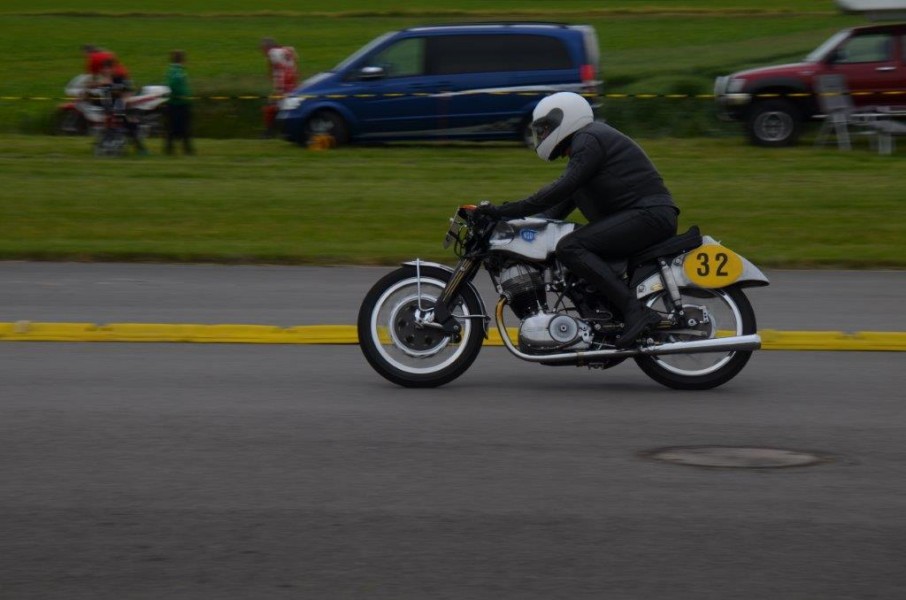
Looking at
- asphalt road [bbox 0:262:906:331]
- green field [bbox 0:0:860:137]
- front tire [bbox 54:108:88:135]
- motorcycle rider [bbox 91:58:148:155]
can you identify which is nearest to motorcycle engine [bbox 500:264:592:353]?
asphalt road [bbox 0:262:906:331]

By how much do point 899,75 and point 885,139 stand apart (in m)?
1.08

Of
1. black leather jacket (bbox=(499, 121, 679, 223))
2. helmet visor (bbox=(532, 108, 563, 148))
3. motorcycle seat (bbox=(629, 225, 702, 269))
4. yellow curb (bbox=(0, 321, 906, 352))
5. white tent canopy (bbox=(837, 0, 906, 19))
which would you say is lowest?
yellow curb (bbox=(0, 321, 906, 352))

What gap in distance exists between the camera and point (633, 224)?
27.4 feet

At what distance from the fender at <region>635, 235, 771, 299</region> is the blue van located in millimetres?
14757

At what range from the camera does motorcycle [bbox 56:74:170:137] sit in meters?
23.5

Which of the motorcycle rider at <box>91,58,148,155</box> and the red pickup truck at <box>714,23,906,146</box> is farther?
the red pickup truck at <box>714,23,906,146</box>

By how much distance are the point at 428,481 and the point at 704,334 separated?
2.56m

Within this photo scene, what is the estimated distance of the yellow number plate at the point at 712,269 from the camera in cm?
838

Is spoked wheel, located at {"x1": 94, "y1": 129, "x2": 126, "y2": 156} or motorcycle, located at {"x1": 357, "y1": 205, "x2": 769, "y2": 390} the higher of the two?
motorcycle, located at {"x1": 357, "y1": 205, "x2": 769, "y2": 390}

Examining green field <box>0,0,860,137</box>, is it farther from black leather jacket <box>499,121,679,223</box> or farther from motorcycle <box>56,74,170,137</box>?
black leather jacket <box>499,121,679,223</box>

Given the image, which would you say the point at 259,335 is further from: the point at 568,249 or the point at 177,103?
the point at 177,103

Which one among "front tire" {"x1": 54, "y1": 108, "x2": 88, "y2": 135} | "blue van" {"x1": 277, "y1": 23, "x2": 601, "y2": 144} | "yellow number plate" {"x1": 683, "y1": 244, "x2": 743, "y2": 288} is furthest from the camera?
"front tire" {"x1": 54, "y1": 108, "x2": 88, "y2": 135}

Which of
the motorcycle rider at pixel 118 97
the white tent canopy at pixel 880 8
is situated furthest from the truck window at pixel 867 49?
the motorcycle rider at pixel 118 97

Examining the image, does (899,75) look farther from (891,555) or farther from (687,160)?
(891,555)
